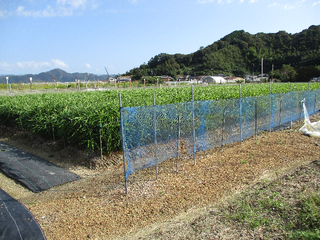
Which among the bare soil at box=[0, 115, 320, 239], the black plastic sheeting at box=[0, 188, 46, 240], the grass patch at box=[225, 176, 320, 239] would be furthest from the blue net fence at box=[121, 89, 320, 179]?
the grass patch at box=[225, 176, 320, 239]

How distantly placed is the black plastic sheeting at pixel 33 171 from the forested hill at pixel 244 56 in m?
82.5

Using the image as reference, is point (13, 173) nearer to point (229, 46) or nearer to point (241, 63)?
point (241, 63)

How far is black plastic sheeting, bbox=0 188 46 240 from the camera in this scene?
3.69 metres

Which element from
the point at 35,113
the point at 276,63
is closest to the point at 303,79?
the point at 276,63

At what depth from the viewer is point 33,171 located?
661cm

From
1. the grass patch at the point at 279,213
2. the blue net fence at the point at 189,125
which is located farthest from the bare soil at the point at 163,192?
the blue net fence at the point at 189,125

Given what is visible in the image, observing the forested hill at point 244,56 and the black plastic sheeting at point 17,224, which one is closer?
the black plastic sheeting at point 17,224

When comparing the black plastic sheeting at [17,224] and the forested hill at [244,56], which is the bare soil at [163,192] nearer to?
the black plastic sheeting at [17,224]

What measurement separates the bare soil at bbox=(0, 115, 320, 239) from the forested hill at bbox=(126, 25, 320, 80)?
262ft

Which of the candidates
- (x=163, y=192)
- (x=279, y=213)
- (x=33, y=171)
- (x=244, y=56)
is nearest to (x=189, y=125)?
(x=163, y=192)

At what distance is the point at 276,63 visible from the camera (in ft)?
296

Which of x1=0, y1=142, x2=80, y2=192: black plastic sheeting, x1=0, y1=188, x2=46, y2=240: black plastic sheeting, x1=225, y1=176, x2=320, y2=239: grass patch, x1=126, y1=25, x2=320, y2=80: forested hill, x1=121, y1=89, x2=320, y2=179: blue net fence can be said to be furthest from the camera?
x1=126, y1=25, x2=320, y2=80: forested hill

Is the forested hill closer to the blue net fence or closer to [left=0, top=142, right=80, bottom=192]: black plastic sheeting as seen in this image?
the blue net fence

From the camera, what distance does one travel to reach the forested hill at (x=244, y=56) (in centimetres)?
8450
